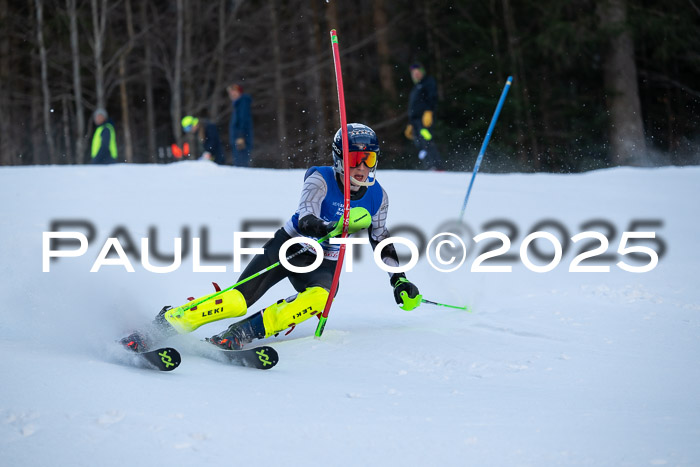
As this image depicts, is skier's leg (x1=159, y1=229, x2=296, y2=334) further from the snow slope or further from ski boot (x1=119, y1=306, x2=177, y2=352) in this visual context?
the snow slope

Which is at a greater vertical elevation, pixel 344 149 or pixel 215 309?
pixel 344 149

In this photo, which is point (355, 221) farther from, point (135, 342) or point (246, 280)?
point (135, 342)

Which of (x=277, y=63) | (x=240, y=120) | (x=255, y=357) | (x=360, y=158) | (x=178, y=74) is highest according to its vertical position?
(x=277, y=63)

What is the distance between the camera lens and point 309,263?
4.85 metres

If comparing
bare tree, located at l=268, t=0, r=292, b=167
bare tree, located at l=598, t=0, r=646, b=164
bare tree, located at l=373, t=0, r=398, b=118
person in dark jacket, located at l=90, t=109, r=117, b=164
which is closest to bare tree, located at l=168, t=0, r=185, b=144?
bare tree, located at l=268, t=0, r=292, b=167

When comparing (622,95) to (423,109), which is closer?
(423,109)

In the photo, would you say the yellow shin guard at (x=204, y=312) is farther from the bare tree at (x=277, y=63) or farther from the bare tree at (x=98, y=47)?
the bare tree at (x=277, y=63)

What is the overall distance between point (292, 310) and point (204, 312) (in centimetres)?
54

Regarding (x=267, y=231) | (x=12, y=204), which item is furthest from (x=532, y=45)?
(x=12, y=204)

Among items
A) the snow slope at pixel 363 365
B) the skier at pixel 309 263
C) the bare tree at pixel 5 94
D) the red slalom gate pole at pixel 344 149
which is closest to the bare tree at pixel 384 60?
the bare tree at pixel 5 94

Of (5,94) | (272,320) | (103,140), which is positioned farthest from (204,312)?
(5,94)

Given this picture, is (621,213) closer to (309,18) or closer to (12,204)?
(12,204)

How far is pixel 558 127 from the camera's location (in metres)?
20.8

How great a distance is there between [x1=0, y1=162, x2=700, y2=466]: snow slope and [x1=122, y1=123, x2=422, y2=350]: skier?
Answer: 0.21 meters
